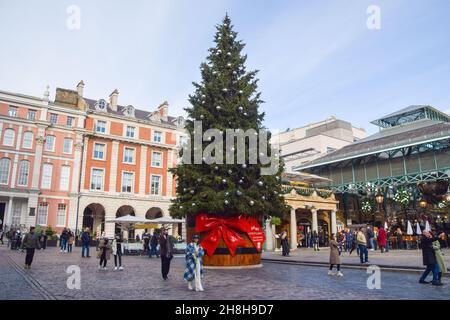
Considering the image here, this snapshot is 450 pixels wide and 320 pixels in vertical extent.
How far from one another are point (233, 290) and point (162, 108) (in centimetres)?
4852

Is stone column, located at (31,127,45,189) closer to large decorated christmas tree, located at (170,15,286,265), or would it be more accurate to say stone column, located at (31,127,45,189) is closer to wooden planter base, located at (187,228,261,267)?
large decorated christmas tree, located at (170,15,286,265)

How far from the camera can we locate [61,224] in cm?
4312

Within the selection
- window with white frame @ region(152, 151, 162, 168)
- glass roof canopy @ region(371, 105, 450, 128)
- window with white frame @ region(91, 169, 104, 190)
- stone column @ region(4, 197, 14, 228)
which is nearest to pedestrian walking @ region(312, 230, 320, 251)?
glass roof canopy @ region(371, 105, 450, 128)

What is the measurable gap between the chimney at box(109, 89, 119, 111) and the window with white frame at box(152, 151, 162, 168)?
8.91 meters

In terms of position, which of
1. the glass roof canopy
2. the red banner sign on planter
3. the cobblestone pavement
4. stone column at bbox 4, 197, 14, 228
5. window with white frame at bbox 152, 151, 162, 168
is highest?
the glass roof canopy

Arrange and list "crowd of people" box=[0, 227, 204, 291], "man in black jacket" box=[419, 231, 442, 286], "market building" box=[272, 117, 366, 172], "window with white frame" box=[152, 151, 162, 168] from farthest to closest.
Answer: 1. "market building" box=[272, 117, 366, 172]
2. "window with white frame" box=[152, 151, 162, 168]
3. "man in black jacket" box=[419, 231, 442, 286]
4. "crowd of people" box=[0, 227, 204, 291]

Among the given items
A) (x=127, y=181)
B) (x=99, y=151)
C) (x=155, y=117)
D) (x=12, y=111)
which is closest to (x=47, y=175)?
(x=99, y=151)

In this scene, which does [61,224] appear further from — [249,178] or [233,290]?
[233,290]

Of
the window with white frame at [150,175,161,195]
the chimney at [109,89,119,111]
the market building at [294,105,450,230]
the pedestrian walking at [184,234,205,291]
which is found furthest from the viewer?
the chimney at [109,89,119,111]

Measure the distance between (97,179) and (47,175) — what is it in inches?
229

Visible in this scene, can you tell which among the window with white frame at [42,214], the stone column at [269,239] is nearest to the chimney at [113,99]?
the window with white frame at [42,214]

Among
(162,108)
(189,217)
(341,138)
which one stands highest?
(162,108)

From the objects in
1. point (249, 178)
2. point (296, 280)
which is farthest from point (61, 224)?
point (296, 280)

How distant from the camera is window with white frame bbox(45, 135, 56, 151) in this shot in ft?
145
